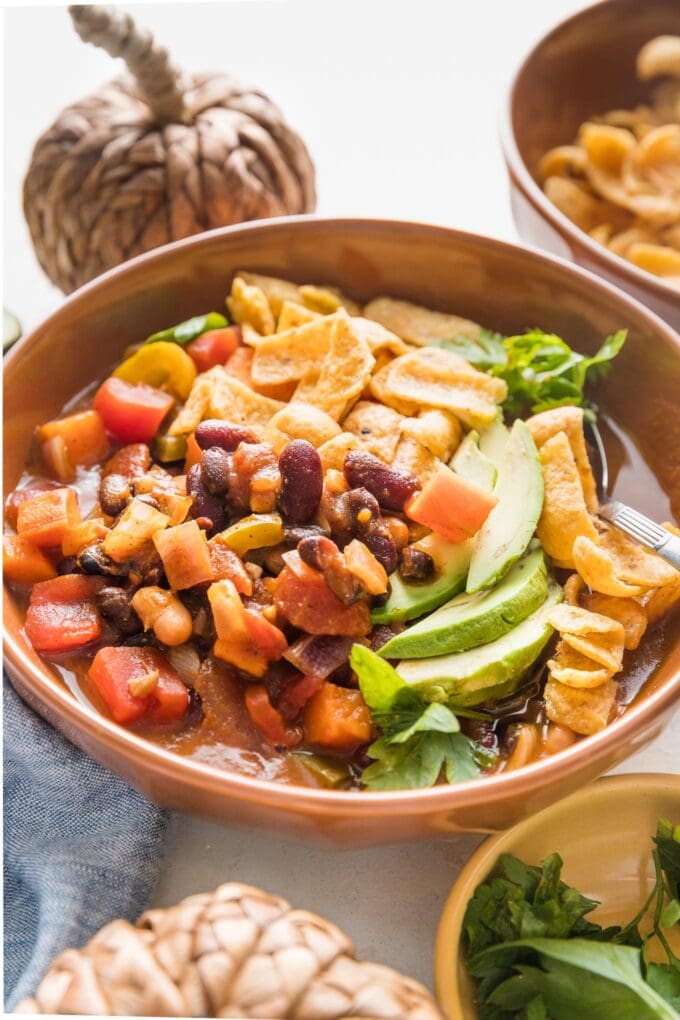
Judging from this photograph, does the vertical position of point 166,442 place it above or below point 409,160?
below

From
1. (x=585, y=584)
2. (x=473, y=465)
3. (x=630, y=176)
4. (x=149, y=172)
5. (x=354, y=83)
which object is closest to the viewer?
(x=585, y=584)

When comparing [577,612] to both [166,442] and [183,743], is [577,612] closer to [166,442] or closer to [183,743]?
[183,743]

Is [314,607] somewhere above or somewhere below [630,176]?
below

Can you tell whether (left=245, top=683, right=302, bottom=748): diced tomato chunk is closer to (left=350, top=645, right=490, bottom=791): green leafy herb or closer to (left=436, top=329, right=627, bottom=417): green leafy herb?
(left=350, top=645, right=490, bottom=791): green leafy herb

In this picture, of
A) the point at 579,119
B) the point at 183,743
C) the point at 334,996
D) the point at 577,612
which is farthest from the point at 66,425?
the point at 579,119

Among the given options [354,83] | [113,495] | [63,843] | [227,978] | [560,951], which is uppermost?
[354,83]

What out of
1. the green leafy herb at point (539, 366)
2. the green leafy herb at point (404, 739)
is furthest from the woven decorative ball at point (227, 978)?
the green leafy herb at point (539, 366)

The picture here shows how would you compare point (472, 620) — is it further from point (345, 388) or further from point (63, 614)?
point (63, 614)

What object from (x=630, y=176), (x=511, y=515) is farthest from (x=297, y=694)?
(x=630, y=176)
